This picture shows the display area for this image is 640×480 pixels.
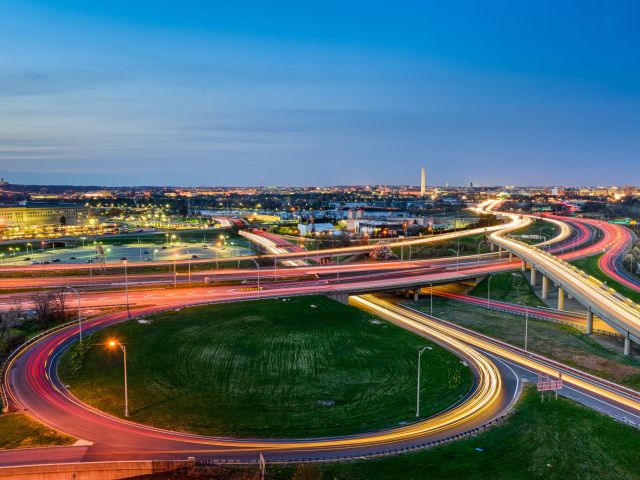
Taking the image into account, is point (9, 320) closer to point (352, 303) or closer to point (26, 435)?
point (26, 435)

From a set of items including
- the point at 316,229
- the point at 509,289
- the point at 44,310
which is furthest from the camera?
the point at 316,229

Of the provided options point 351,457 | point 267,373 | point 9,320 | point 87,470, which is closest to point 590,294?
point 267,373

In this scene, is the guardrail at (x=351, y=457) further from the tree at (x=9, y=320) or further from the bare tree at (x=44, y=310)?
the bare tree at (x=44, y=310)

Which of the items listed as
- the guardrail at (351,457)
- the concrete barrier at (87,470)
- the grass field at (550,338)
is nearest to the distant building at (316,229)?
the grass field at (550,338)

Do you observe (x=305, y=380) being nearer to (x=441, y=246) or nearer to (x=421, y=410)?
(x=421, y=410)

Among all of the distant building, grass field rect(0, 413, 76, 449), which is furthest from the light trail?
the distant building

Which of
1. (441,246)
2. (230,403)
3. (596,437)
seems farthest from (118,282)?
(441,246)
